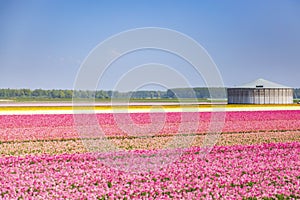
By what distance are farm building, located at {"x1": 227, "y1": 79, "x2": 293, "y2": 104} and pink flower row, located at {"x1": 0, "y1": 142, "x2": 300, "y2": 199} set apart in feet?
152

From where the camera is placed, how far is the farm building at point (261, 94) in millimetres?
58719

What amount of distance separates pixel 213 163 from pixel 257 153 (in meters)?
2.62

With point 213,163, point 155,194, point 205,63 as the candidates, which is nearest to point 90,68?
point 205,63

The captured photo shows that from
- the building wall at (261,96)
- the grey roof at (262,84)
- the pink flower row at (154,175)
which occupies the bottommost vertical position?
the pink flower row at (154,175)

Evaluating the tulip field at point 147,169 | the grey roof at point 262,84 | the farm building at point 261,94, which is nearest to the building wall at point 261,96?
the farm building at point 261,94

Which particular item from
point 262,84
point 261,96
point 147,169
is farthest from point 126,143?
point 262,84

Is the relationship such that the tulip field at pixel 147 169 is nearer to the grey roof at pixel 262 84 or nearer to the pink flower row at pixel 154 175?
the pink flower row at pixel 154 175

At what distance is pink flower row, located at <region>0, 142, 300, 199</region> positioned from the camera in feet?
27.3

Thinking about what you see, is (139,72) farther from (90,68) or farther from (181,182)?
(181,182)

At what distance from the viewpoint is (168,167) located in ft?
35.3

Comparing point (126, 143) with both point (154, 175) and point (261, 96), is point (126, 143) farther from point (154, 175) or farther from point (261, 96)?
point (261, 96)

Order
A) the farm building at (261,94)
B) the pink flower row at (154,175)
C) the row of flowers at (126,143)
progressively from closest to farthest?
the pink flower row at (154,175) → the row of flowers at (126,143) → the farm building at (261,94)

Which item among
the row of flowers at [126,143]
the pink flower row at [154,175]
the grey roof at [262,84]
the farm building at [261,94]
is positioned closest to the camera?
the pink flower row at [154,175]

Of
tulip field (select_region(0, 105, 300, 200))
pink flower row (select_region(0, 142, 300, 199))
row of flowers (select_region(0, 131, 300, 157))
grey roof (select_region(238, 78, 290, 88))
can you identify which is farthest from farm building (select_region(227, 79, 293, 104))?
pink flower row (select_region(0, 142, 300, 199))
